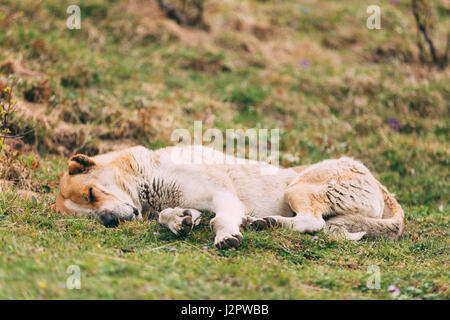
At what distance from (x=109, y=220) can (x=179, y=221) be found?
0.80 m

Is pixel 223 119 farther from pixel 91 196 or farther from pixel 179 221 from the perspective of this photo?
pixel 179 221

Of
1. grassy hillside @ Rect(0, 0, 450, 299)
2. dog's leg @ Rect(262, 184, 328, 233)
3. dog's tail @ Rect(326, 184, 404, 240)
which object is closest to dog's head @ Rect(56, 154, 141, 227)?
grassy hillside @ Rect(0, 0, 450, 299)

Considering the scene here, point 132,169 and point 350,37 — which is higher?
point 350,37

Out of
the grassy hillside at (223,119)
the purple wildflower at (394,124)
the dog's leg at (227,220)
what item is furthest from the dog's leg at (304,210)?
the purple wildflower at (394,124)

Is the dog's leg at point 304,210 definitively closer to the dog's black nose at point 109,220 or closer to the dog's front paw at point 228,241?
the dog's front paw at point 228,241

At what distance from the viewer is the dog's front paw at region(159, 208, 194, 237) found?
476 cm

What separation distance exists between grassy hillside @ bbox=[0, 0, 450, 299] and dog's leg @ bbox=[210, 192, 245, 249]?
121 millimetres

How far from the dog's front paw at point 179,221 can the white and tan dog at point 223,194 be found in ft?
0.03

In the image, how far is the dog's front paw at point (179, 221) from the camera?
15.6 ft

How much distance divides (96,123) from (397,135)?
568 cm

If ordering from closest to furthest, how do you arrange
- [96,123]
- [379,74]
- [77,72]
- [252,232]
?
[252,232], [96,123], [77,72], [379,74]

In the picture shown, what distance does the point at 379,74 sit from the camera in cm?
1094

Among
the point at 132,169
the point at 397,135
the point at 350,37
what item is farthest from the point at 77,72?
the point at 350,37
